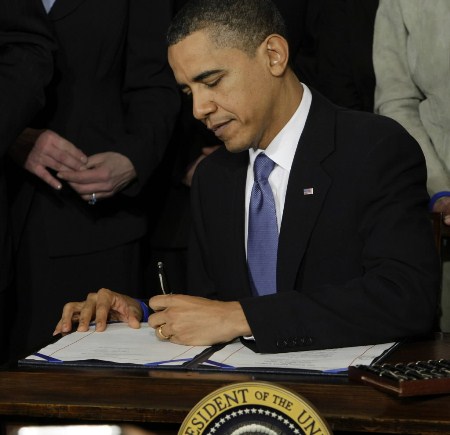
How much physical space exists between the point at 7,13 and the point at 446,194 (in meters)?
1.32

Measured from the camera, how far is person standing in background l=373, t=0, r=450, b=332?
312cm

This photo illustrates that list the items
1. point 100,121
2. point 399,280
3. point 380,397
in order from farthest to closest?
point 100,121 → point 399,280 → point 380,397

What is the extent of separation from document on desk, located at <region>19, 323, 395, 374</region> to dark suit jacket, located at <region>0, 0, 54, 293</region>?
924 millimetres

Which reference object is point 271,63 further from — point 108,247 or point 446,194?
point 108,247

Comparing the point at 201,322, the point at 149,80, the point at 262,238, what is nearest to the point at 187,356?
the point at 201,322

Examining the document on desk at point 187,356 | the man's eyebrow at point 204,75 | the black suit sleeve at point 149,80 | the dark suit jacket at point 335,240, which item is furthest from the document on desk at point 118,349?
the black suit sleeve at point 149,80

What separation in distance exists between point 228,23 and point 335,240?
55 centimetres

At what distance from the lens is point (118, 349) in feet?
6.34

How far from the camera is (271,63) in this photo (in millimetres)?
2350

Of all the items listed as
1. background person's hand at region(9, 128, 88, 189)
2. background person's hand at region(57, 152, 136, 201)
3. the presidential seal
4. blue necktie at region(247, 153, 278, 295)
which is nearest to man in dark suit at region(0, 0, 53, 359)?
background person's hand at region(9, 128, 88, 189)

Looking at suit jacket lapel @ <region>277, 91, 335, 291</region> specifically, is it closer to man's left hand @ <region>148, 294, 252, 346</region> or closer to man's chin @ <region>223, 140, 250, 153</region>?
man's chin @ <region>223, 140, 250, 153</region>

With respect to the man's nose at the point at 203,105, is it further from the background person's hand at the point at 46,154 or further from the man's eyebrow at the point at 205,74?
the background person's hand at the point at 46,154

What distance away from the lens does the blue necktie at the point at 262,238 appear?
7.68ft

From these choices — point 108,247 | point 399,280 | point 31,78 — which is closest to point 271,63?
point 399,280
